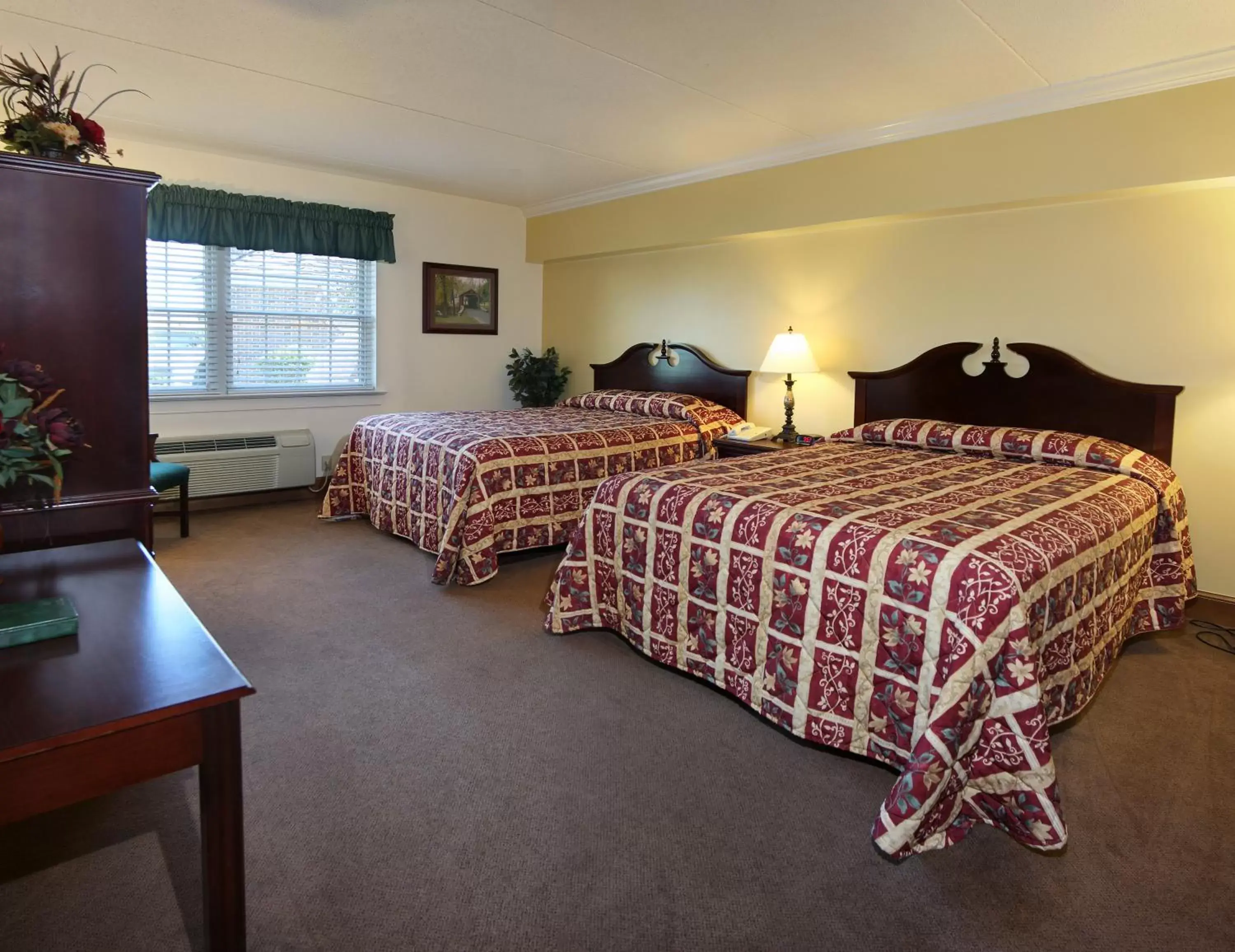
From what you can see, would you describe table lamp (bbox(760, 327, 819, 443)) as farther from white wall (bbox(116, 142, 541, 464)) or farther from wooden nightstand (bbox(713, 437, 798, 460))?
white wall (bbox(116, 142, 541, 464))

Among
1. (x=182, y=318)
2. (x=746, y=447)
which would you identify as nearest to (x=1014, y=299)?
(x=746, y=447)

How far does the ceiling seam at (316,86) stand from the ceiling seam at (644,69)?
117 cm

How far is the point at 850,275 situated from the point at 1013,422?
1.31 metres

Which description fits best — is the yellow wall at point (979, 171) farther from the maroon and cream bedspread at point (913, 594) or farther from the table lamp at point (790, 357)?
the maroon and cream bedspread at point (913, 594)

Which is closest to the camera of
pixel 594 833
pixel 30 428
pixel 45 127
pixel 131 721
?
pixel 131 721

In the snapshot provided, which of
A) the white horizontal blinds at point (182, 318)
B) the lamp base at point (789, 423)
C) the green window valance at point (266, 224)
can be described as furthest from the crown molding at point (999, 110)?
the white horizontal blinds at point (182, 318)

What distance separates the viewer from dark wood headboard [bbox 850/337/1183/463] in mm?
3506

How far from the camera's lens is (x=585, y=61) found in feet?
10.5

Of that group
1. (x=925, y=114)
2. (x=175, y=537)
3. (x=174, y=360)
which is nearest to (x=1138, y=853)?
(x=925, y=114)

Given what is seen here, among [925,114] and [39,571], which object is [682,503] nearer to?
[39,571]

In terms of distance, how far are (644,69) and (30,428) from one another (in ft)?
9.02

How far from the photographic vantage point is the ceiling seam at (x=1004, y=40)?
267cm

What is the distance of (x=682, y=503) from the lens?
2670mm

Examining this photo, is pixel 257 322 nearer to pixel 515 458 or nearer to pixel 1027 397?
pixel 515 458
